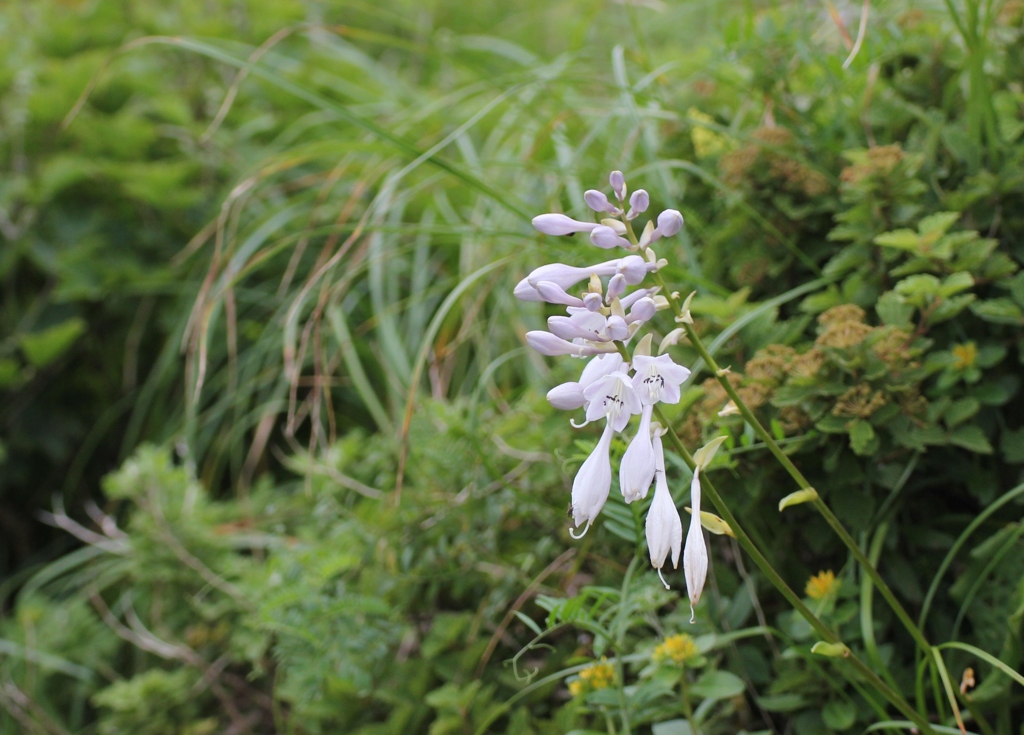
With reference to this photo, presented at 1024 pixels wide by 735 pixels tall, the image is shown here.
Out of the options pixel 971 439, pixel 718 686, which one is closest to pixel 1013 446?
pixel 971 439

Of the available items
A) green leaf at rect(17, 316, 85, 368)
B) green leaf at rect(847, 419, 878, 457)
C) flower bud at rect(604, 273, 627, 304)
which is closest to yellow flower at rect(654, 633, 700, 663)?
green leaf at rect(847, 419, 878, 457)

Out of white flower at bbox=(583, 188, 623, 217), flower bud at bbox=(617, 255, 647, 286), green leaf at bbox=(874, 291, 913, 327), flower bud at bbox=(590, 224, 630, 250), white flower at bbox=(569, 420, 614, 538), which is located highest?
white flower at bbox=(583, 188, 623, 217)

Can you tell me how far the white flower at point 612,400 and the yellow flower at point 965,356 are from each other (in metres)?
0.68

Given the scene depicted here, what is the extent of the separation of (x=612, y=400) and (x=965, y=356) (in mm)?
723

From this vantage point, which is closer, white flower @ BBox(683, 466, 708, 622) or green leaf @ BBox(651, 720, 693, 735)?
white flower @ BBox(683, 466, 708, 622)

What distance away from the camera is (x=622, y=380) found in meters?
0.84

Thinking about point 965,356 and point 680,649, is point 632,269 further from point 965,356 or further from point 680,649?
point 965,356

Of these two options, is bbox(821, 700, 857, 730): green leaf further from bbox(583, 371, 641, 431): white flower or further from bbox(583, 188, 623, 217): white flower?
bbox(583, 188, 623, 217): white flower

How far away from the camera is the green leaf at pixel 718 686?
3.74ft

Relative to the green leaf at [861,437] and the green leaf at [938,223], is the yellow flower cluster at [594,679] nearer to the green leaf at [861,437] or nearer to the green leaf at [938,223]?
the green leaf at [861,437]

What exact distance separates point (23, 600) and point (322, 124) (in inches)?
76.6

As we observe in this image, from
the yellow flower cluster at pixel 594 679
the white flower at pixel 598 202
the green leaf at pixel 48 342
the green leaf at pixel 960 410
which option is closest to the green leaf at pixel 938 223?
the green leaf at pixel 960 410

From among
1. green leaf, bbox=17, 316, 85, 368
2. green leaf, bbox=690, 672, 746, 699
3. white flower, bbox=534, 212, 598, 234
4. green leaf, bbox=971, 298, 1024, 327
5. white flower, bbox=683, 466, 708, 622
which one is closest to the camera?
white flower, bbox=683, 466, 708, 622

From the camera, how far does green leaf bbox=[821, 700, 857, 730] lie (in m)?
1.17
